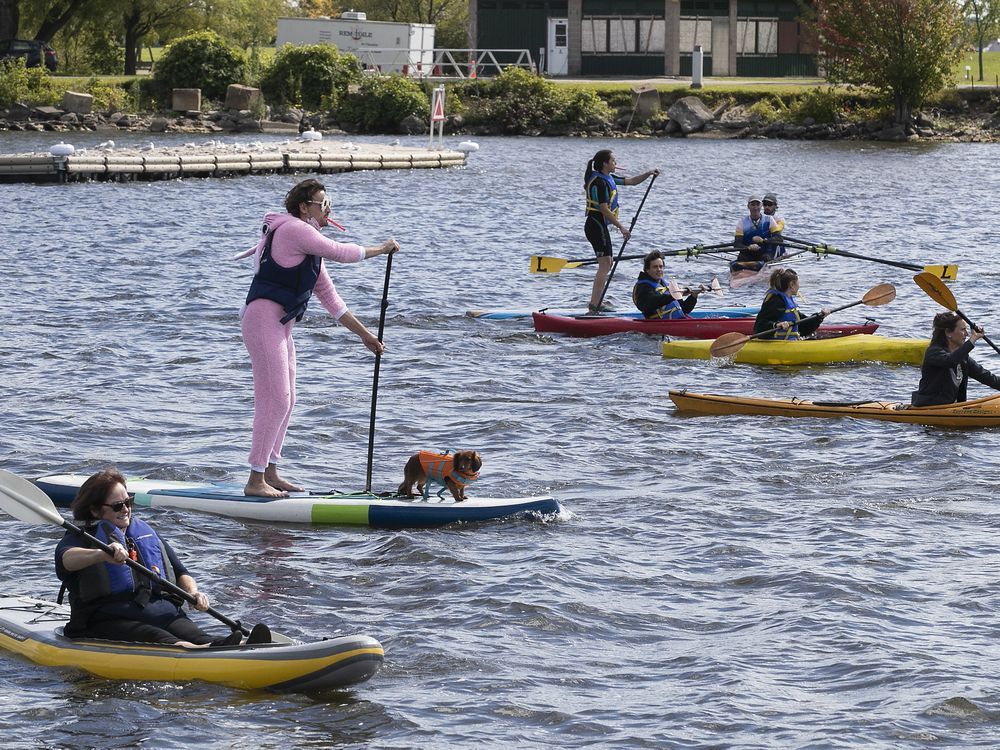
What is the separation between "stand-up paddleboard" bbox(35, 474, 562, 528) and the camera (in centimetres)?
949

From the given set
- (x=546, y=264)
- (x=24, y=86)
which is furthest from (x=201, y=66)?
(x=546, y=264)

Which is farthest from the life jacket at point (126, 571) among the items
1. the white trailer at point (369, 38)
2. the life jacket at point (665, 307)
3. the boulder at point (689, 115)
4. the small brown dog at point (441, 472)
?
the white trailer at point (369, 38)

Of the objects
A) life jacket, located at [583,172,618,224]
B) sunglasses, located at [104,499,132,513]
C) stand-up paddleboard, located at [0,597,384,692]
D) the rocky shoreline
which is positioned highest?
the rocky shoreline

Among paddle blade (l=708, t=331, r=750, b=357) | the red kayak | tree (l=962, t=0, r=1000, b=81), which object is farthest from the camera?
tree (l=962, t=0, r=1000, b=81)

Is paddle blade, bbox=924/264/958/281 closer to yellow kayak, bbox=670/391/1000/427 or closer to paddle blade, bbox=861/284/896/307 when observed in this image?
paddle blade, bbox=861/284/896/307

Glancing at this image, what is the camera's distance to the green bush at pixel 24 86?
54.1 metres

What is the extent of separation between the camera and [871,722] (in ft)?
22.8

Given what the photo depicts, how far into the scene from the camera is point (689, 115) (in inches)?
2164

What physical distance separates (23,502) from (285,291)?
7.88ft

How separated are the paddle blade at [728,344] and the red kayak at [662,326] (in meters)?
1.42

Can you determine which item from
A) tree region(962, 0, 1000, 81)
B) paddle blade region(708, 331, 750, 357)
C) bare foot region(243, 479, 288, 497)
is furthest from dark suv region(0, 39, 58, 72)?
bare foot region(243, 479, 288, 497)

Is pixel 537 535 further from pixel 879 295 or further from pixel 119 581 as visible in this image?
pixel 879 295

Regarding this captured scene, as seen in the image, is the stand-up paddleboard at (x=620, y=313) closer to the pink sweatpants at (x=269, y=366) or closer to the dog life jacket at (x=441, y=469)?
the dog life jacket at (x=441, y=469)

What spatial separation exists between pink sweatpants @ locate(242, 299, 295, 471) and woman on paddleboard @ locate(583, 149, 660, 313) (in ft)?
25.5
